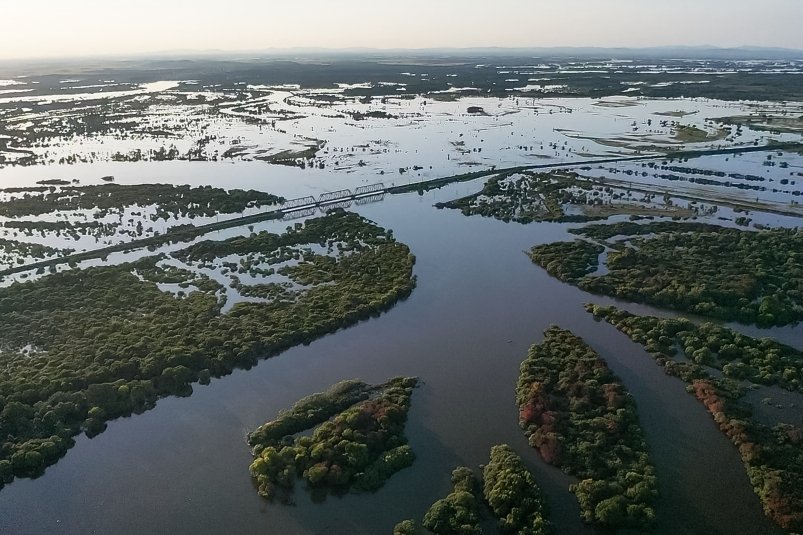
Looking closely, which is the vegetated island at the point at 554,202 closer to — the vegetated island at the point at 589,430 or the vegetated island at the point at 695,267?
the vegetated island at the point at 695,267

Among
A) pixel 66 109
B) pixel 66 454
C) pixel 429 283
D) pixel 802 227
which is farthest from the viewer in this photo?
pixel 66 109

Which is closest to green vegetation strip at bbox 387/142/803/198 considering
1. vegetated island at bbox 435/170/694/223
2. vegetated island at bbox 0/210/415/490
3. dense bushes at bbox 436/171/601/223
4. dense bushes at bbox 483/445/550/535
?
dense bushes at bbox 436/171/601/223

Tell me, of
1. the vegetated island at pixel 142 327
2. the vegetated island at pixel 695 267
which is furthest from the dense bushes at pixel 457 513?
the vegetated island at pixel 695 267

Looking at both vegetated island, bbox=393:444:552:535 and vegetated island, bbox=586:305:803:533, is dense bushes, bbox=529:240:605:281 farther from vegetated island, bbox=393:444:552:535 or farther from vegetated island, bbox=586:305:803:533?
vegetated island, bbox=393:444:552:535

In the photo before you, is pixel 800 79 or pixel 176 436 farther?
pixel 800 79

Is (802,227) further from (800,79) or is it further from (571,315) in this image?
(800,79)

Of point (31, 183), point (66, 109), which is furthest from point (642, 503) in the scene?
point (66, 109)
